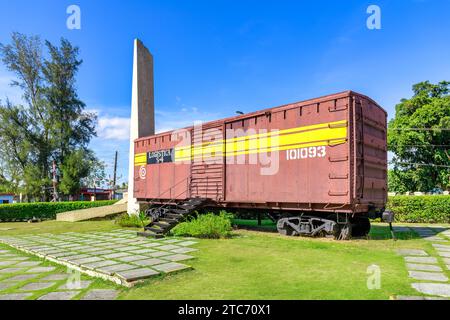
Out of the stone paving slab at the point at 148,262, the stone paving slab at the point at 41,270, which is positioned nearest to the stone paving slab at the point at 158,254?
the stone paving slab at the point at 148,262

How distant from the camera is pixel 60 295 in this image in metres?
4.20

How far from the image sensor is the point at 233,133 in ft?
37.3

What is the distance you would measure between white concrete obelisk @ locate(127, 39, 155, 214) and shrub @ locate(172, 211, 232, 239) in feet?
21.8

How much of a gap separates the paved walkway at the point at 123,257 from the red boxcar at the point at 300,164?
6.97ft

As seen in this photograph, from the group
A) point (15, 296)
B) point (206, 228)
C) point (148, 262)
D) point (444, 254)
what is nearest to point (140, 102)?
point (206, 228)

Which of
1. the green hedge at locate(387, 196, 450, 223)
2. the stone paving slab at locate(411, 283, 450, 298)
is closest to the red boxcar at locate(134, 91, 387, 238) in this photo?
the stone paving slab at locate(411, 283, 450, 298)

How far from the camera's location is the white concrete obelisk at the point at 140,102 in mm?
16188

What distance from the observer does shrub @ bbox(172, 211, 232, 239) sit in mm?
9477

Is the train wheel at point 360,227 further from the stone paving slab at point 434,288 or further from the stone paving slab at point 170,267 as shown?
the stone paving slab at point 170,267

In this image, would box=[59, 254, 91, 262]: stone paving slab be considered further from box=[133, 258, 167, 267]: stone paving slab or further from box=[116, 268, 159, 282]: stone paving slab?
box=[116, 268, 159, 282]: stone paving slab

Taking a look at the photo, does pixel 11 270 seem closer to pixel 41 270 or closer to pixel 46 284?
pixel 41 270

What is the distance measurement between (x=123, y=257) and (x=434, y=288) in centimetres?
547

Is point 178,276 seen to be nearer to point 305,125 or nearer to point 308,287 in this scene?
point 308,287
